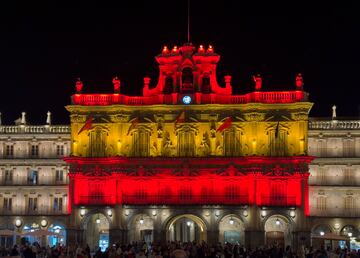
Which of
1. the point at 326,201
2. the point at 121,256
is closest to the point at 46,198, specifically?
the point at 326,201

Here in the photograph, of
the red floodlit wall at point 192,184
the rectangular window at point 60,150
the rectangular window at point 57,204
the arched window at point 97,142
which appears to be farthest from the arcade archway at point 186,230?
the rectangular window at point 60,150

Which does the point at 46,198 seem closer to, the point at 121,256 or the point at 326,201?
the point at 326,201

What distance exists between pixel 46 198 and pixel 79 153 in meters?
8.45

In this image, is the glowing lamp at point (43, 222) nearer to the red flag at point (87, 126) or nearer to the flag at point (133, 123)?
the red flag at point (87, 126)

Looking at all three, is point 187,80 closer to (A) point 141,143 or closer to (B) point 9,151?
(A) point 141,143

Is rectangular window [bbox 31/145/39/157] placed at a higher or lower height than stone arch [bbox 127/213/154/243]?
higher

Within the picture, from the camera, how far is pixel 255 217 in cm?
8762

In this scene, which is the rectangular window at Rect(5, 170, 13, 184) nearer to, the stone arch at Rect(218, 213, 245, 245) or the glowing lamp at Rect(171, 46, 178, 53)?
the glowing lamp at Rect(171, 46, 178, 53)

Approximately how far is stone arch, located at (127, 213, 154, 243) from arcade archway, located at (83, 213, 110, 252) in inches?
117

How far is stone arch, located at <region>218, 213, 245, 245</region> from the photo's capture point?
90.6 metres

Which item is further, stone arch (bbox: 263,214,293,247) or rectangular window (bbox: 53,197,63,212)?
rectangular window (bbox: 53,197,63,212)

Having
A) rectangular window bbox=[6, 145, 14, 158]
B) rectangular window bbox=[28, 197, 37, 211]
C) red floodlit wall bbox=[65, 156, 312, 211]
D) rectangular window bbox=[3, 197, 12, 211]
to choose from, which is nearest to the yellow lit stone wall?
red floodlit wall bbox=[65, 156, 312, 211]

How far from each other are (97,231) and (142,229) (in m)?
5.41

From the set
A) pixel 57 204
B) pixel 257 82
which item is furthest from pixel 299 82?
pixel 57 204
